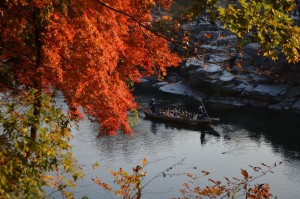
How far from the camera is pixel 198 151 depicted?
34.3 meters

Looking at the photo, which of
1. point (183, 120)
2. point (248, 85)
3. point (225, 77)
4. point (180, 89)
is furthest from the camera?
point (180, 89)

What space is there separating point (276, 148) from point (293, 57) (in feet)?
105

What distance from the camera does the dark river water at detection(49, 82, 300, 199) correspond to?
26859 mm

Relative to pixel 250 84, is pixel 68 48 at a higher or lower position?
higher

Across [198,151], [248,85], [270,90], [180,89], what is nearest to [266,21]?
[198,151]

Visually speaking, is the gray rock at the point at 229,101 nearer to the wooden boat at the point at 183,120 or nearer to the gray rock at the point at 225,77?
the gray rock at the point at 225,77

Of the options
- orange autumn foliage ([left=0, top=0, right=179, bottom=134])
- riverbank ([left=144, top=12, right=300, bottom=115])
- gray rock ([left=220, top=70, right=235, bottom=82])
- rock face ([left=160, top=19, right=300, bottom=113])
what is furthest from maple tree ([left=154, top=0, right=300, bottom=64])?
gray rock ([left=220, top=70, right=235, bottom=82])

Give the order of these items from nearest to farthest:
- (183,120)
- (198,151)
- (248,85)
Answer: (198,151)
(183,120)
(248,85)

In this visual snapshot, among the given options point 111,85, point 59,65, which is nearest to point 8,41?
point 59,65

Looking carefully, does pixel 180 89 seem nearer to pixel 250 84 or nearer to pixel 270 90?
pixel 250 84

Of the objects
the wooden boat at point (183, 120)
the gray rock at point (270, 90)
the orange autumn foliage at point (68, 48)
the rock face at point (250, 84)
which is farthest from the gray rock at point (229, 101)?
the orange autumn foliage at point (68, 48)

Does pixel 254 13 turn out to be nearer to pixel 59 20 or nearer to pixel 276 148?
pixel 59 20

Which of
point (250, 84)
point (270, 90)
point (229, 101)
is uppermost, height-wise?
point (250, 84)

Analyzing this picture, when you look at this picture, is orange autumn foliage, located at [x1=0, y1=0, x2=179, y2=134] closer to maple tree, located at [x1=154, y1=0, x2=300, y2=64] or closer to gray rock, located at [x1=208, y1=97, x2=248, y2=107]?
maple tree, located at [x1=154, y1=0, x2=300, y2=64]
